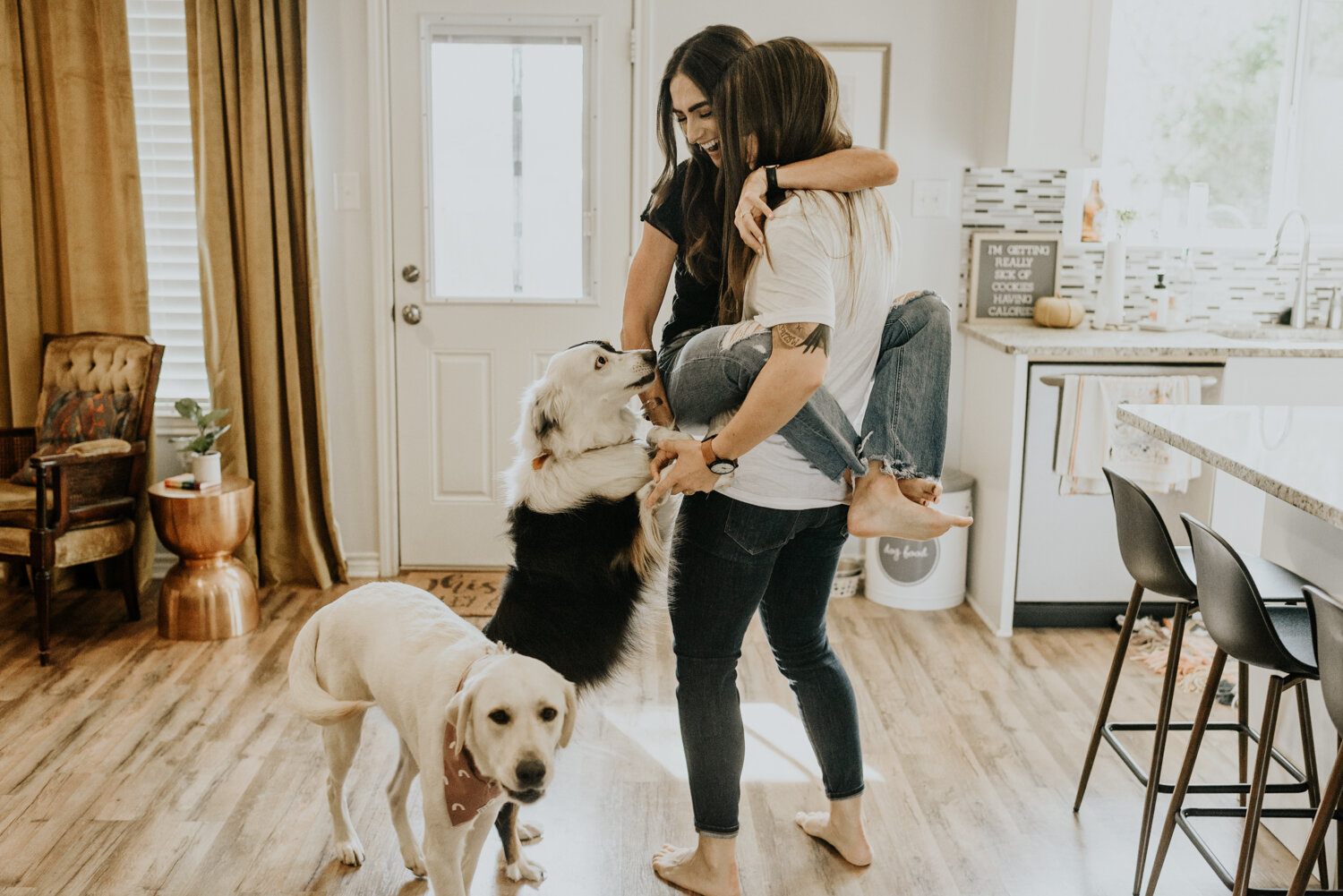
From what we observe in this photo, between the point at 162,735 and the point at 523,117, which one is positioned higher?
the point at 523,117

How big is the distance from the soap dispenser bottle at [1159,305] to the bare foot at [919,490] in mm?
2376

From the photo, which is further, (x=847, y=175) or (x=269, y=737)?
(x=269, y=737)

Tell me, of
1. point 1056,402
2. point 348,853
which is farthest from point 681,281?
point 1056,402

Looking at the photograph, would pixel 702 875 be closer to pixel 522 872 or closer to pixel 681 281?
pixel 522 872

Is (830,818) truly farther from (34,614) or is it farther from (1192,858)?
(34,614)

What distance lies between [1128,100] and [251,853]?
12.1ft

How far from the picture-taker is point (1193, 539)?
1766mm

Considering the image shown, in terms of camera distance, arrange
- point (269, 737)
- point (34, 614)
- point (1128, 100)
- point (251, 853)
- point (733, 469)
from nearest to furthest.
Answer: point (733, 469) < point (251, 853) < point (269, 737) < point (34, 614) < point (1128, 100)

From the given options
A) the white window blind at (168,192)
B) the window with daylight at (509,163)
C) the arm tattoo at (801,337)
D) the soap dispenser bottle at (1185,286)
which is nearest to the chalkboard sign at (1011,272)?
the soap dispenser bottle at (1185,286)

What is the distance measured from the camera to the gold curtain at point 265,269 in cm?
352

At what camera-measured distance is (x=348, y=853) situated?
6.93 feet

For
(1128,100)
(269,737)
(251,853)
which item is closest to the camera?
(251,853)

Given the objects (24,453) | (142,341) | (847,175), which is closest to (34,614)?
(24,453)

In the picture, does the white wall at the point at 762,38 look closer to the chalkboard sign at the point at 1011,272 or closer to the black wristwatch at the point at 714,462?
the chalkboard sign at the point at 1011,272
